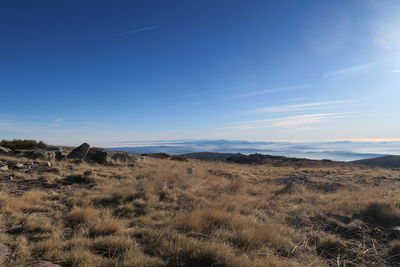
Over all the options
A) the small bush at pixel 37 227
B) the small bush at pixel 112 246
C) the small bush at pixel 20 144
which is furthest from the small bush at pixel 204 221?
the small bush at pixel 20 144

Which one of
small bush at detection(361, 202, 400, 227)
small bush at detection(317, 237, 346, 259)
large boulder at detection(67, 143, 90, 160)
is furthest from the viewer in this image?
large boulder at detection(67, 143, 90, 160)

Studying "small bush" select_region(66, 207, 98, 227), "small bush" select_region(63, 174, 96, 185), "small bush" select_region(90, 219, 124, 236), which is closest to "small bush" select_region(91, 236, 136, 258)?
"small bush" select_region(90, 219, 124, 236)

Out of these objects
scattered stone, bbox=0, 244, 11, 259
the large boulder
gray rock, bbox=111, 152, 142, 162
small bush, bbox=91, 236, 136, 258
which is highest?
the large boulder

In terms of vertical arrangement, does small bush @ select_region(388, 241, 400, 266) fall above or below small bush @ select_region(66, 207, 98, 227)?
below

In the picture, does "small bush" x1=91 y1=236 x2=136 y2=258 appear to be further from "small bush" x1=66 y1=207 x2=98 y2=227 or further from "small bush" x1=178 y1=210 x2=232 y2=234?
"small bush" x1=66 y1=207 x2=98 y2=227

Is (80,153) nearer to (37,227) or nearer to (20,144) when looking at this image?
(20,144)

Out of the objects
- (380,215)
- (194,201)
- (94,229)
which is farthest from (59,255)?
(380,215)

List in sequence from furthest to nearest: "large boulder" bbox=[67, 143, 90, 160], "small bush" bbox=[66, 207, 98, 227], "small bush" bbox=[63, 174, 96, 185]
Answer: "large boulder" bbox=[67, 143, 90, 160], "small bush" bbox=[63, 174, 96, 185], "small bush" bbox=[66, 207, 98, 227]

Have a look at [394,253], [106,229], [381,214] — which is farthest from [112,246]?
[381,214]

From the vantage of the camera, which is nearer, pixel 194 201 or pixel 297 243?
pixel 297 243

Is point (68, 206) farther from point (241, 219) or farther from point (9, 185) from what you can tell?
point (241, 219)

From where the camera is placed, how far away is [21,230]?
4.26 m

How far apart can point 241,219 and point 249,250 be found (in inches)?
43.2

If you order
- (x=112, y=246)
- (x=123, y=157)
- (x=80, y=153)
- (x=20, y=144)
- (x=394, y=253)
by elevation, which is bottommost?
(x=394, y=253)
